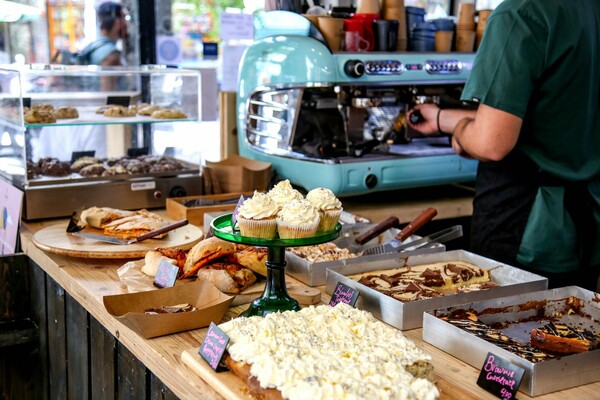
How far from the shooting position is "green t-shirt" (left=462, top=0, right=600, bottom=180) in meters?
2.39

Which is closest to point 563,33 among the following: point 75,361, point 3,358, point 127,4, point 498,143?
point 498,143

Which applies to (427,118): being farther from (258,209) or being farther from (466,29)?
(258,209)

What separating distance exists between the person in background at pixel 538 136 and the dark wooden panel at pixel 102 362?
1.35 meters

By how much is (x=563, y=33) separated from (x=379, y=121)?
1185mm

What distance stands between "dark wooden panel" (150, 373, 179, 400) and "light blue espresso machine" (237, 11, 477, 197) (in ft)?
4.74

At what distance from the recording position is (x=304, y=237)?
167 centimetres

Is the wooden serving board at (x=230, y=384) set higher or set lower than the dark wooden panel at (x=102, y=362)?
higher

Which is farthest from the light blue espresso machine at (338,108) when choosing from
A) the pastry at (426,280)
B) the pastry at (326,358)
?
the pastry at (326,358)

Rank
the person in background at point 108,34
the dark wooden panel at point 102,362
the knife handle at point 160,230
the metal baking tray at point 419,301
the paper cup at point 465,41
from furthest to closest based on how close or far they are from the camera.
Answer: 1. the person in background at point 108,34
2. the paper cup at point 465,41
3. the knife handle at point 160,230
4. the dark wooden panel at point 102,362
5. the metal baking tray at point 419,301

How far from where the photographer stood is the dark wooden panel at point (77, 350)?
7.39 ft

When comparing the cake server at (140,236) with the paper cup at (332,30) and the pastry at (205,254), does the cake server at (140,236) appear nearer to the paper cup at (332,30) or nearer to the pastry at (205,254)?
the pastry at (205,254)

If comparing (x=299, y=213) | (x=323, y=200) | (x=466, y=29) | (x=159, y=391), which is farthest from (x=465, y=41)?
(x=159, y=391)

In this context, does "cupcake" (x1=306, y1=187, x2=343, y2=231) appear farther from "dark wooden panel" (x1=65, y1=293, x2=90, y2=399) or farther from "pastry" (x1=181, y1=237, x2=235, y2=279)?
"dark wooden panel" (x1=65, y1=293, x2=90, y2=399)

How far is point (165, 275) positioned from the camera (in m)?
1.97
